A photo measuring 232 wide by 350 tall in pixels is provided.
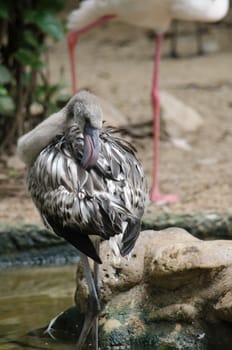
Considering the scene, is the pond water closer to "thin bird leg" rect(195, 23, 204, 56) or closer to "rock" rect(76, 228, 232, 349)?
"rock" rect(76, 228, 232, 349)

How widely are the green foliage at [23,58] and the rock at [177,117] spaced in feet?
3.27

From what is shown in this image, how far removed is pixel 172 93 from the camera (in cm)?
956

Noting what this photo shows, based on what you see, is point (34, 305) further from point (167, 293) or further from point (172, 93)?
point (172, 93)

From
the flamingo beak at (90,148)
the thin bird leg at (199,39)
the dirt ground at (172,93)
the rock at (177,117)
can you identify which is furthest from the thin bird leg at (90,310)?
the thin bird leg at (199,39)

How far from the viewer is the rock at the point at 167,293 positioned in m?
4.23

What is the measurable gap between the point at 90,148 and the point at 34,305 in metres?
1.26

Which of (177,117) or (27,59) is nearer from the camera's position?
(27,59)

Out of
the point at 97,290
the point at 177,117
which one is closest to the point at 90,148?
the point at 97,290

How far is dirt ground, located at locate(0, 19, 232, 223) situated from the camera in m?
6.61

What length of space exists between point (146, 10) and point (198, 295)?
346 cm

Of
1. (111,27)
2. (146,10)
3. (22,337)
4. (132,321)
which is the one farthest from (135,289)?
(111,27)

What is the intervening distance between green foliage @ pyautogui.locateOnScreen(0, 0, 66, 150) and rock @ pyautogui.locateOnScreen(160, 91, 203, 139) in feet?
3.27

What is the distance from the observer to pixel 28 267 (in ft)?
18.7

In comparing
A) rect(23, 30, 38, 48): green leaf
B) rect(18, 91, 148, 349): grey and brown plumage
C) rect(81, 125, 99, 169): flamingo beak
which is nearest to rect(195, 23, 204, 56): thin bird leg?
rect(23, 30, 38, 48): green leaf
